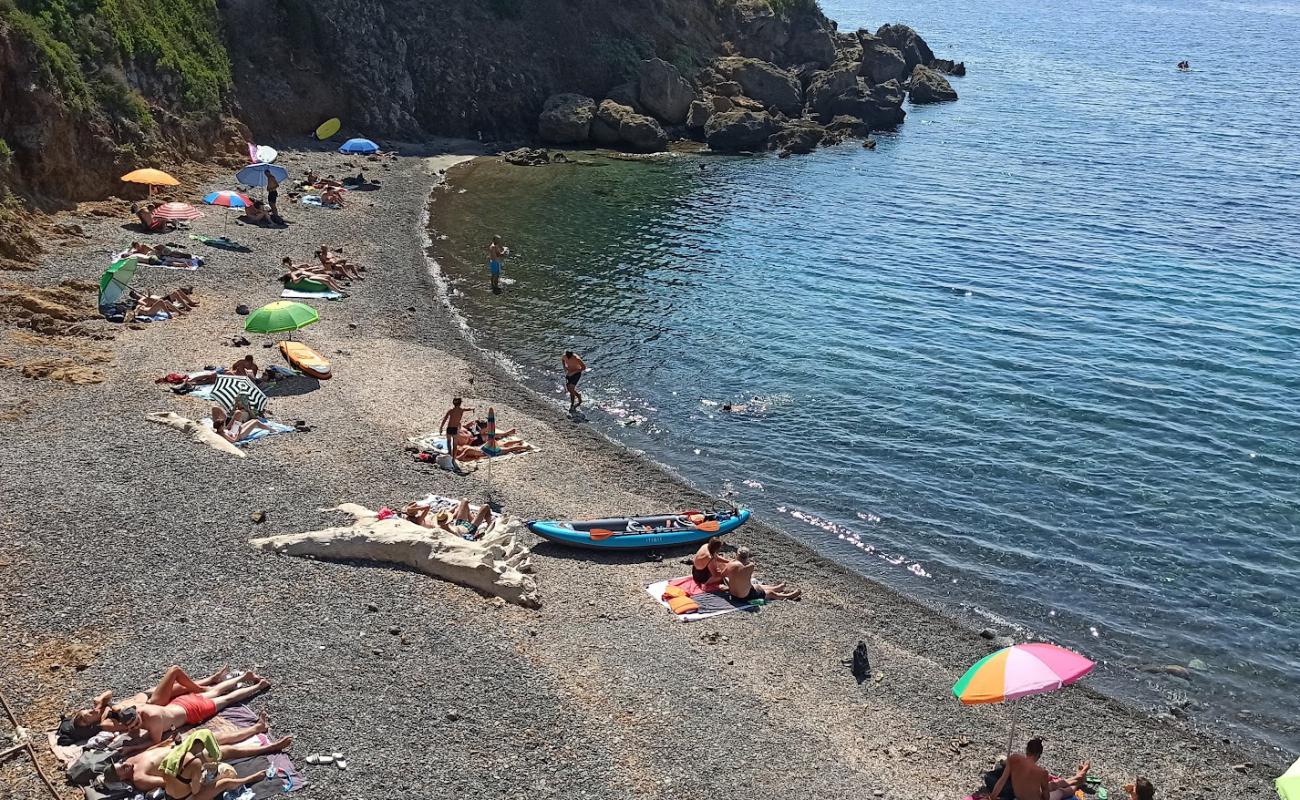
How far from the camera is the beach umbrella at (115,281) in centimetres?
2881

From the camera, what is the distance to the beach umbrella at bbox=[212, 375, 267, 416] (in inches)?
947

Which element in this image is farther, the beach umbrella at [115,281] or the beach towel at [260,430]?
the beach umbrella at [115,281]

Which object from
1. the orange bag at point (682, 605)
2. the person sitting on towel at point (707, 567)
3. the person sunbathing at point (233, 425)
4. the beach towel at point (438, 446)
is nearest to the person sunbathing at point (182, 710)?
the orange bag at point (682, 605)

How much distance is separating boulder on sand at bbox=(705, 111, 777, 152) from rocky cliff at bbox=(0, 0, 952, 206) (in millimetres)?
177

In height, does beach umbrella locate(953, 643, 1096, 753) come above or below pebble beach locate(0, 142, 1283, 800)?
above

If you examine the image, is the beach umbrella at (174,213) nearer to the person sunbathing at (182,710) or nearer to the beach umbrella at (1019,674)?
the person sunbathing at (182,710)

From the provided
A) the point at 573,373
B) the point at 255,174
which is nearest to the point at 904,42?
the point at 255,174

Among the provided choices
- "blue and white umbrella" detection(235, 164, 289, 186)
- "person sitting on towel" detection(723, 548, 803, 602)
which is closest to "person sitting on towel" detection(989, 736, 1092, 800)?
"person sitting on towel" detection(723, 548, 803, 602)

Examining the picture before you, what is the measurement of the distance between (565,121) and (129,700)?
53020 mm

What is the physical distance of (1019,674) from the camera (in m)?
14.5

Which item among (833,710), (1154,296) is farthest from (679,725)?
(1154,296)

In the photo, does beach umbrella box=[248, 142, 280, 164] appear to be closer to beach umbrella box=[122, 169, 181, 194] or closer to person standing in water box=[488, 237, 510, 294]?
beach umbrella box=[122, 169, 181, 194]

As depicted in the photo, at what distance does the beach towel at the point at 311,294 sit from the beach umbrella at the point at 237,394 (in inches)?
398

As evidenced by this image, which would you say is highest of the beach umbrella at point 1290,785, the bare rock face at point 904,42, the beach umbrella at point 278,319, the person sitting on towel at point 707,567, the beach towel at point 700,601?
the bare rock face at point 904,42
